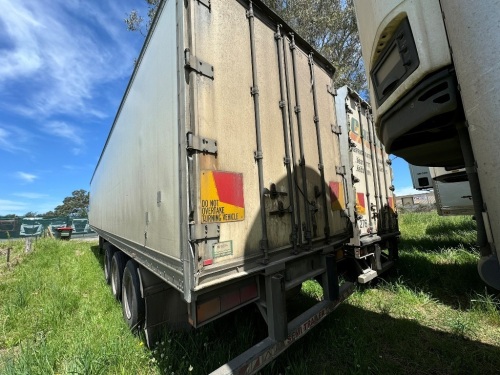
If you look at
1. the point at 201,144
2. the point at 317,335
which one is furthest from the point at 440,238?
the point at 201,144

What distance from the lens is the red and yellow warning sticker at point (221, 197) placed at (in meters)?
2.12

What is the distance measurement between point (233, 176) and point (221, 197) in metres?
0.24

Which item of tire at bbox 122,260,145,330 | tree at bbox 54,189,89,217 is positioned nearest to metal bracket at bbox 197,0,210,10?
tire at bbox 122,260,145,330

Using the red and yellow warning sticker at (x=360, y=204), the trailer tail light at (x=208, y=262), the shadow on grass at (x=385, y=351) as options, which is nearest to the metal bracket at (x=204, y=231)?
the trailer tail light at (x=208, y=262)

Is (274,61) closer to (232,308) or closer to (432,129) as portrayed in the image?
(432,129)

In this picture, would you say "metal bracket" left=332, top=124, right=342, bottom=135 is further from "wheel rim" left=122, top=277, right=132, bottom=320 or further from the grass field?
"wheel rim" left=122, top=277, right=132, bottom=320

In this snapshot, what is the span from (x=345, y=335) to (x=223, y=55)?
11.4 feet

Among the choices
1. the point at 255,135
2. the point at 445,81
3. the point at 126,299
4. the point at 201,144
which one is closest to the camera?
the point at 445,81

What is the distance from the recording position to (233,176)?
7.76 feet

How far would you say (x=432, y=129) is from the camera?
140 centimetres

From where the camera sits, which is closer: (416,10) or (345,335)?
(416,10)

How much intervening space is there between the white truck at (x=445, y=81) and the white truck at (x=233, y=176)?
126 cm

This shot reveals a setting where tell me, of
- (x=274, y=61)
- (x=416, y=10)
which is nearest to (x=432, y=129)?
(x=416, y=10)

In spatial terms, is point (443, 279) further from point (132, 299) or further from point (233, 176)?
point (132, 299)
